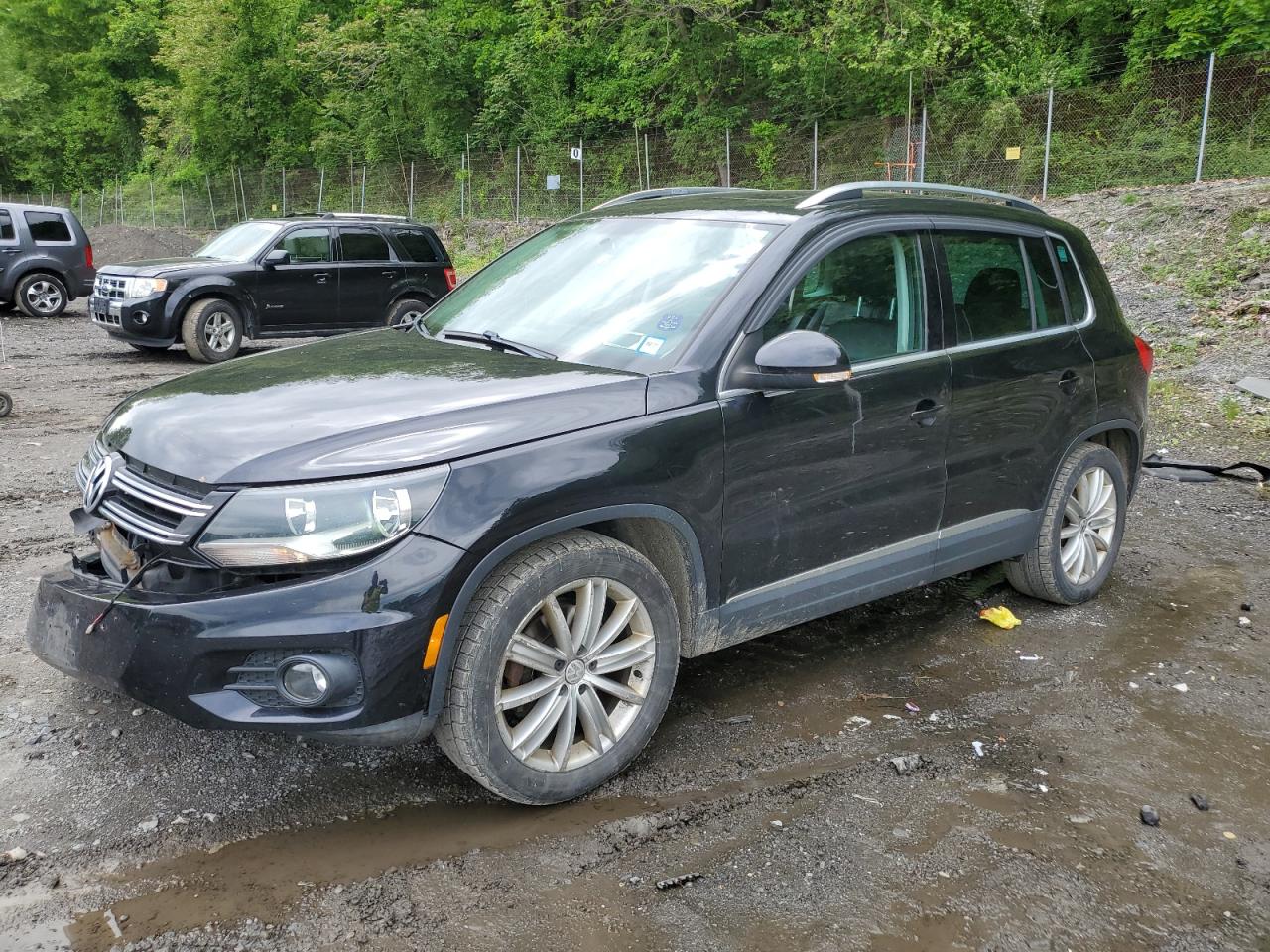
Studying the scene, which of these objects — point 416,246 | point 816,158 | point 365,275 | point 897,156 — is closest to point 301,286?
point 365,275

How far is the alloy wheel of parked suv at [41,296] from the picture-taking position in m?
18.8

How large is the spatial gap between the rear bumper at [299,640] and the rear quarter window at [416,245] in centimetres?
1227

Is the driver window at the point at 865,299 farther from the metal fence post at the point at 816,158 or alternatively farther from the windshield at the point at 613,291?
the metal fence post at the point at 816,158

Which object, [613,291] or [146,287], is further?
[146,287]

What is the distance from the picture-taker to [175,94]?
131 feet

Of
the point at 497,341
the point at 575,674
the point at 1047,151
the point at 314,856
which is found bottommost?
the point at 314,856

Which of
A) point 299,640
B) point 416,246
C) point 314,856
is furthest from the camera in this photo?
point 416,246

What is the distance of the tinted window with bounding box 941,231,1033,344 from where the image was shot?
4.47m

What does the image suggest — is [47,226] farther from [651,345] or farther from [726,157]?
[651,345]

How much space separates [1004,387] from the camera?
457 cm

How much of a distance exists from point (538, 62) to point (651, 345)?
3114 cm

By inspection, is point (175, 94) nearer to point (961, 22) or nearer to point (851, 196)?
point (961, 22)

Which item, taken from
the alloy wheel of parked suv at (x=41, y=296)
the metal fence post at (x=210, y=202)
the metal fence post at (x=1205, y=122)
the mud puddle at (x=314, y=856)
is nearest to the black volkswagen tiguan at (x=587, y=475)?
the mud puddle at (x=314, y=856)

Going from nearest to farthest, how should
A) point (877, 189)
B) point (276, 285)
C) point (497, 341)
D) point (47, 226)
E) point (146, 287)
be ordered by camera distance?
point (497, 341) → point (877, 189) → point (146, 287) → point (276, 285) → point (47, 226)
